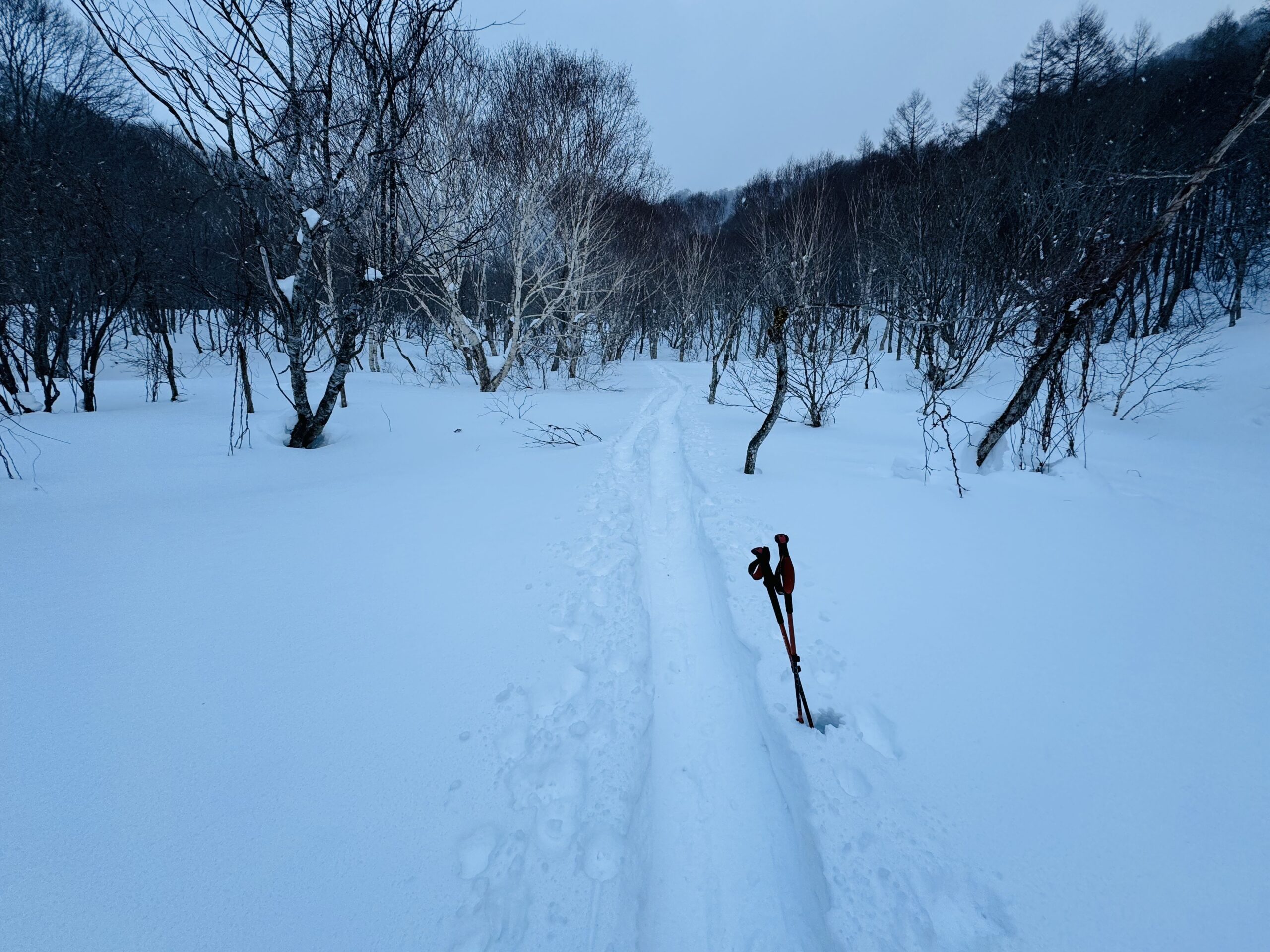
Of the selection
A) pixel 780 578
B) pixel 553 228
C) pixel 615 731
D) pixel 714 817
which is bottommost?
pixel 714 817

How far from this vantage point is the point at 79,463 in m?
4.49

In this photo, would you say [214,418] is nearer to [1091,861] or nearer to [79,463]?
[79,463]

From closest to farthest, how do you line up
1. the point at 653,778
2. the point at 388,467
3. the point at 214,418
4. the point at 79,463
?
the point at 653,778, the point at 79,463, the point at 388,467, the point at 214,418

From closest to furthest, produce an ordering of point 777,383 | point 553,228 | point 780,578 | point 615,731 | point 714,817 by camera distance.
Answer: point 714,817 → point 780,578 → point 615,731 → point 777,383 → point 553,228

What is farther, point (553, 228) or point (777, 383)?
point (553, 228)

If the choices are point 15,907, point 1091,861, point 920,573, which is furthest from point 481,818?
point 920,573

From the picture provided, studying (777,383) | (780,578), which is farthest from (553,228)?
(780,578)

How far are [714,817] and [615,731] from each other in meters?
0.56

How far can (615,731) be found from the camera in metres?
2.12

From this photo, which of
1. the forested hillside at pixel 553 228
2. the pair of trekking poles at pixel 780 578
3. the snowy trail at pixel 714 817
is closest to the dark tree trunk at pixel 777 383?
the forested hillside at pixel 553 228

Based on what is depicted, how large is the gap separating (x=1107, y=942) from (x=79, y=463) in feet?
26.0

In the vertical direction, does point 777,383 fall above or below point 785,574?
above

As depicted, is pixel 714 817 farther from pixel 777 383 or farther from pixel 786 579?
pixel 777 383

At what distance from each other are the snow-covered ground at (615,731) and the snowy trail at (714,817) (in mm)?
12
